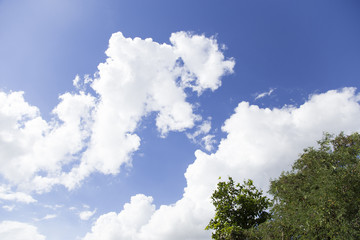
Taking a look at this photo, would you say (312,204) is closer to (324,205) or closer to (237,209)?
(324,205)

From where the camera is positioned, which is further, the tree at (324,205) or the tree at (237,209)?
the tree at (237,209)

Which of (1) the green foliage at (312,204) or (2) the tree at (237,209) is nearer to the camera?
(1) the green foliage at (312,204)

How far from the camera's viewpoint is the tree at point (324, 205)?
741 inches

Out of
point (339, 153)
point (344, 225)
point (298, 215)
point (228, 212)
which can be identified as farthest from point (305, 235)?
point (228, 212)

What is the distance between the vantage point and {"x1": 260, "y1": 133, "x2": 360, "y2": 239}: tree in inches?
741

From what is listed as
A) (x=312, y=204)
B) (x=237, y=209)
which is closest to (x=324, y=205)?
(x=312, y=204)

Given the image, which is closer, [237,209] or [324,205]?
[324,205]

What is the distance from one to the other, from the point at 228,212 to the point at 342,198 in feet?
62.1

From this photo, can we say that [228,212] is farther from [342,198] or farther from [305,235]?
[342,198]

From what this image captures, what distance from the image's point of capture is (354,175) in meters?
20.4

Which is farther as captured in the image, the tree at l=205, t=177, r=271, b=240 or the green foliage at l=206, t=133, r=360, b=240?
the tree at l=205, t=177, r=271, b=240

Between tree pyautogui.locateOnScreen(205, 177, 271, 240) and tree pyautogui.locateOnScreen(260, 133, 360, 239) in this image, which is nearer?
tree pyautogui.locateOnScreen(260, 133, 360, 239)

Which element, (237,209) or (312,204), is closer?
(312,204)

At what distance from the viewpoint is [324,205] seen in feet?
64.4
